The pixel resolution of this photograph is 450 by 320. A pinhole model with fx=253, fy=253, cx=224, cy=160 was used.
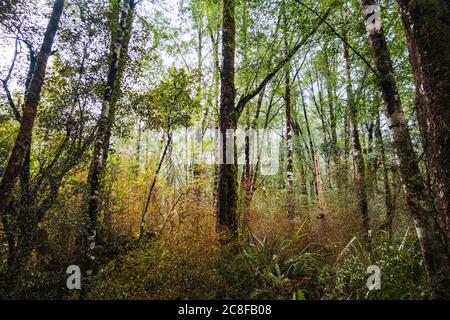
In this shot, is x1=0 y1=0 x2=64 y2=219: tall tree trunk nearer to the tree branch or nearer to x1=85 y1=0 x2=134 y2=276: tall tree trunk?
x1=85 y1=0 x2=134 y2=276: tall tree trunk

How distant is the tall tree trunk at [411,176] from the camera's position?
10.0 ft

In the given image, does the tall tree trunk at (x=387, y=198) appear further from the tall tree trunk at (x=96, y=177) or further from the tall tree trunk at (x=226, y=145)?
the tall tree trunk at (x=96, y=177)

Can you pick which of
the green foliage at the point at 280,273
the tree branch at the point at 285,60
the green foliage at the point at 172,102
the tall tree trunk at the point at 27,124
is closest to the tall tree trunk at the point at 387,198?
the green foliage at the point at 280,273

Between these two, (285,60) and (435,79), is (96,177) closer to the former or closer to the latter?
(285,60)

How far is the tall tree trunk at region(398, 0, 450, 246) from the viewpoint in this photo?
7.89ft

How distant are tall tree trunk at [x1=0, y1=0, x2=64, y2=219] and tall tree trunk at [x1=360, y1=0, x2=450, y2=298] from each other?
615 centimetres

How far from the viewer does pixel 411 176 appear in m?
3.40

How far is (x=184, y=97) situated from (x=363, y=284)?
309 inches

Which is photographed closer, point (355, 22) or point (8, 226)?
point (8, 226)

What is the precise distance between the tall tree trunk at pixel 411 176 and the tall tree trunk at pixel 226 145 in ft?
11.3

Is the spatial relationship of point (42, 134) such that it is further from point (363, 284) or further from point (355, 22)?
point (355, 22)

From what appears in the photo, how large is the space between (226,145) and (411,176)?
13.0ft

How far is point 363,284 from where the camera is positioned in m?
3.97
